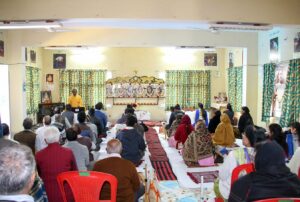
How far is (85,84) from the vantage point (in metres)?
14.5

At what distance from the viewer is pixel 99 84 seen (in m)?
14.6

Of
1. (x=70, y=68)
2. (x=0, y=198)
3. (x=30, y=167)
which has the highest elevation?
(x=70, y=68)

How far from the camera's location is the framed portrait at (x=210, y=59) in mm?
14688

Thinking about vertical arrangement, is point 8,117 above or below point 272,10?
below

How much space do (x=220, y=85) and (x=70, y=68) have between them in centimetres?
654

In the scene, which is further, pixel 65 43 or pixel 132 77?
pixel 132 77

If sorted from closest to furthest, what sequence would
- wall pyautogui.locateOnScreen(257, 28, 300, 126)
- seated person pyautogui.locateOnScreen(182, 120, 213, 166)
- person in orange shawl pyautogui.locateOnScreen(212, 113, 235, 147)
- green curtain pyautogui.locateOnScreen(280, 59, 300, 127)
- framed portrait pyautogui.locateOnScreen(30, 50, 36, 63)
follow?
seated person pyautogui.locateOnScreen(182, 120, 213, 166)
person in orange shawl pyautogui.locateOnScreen(212, 113, 235, 147)
green curtain pyautogui.locateOnScreen(280, 59, 300, 127)
wall pyautogui.locateOnScreen(257, 28, 300, 126)
framed portrait pyautogui.locateOnScreen(30, 50, 36, 63)

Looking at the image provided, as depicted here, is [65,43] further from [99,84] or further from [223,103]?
[223,103]

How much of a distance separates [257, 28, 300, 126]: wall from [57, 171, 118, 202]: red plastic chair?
6.63 metres

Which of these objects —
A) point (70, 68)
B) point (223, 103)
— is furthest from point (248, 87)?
point (70, 68)

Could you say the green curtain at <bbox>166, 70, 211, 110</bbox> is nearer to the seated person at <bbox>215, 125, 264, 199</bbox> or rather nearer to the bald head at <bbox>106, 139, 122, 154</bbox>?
the seated person at <bbox>215, 125, 264, 199</bbox>

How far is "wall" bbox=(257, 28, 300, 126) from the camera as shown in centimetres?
859

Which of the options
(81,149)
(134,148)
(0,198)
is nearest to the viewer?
(0,198)

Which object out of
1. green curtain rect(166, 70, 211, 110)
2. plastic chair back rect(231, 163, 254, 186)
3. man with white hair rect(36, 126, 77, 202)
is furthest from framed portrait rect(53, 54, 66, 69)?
plastic chair back rect(231, 163, 254, 186)
